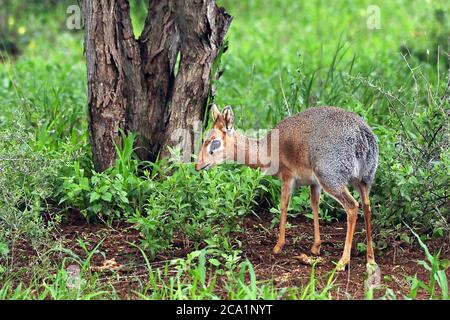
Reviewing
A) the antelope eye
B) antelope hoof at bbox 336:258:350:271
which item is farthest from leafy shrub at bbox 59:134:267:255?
antelope hoof at bbox 336:258:350:271

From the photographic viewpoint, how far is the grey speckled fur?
5.23 metres

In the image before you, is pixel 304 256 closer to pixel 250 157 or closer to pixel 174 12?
pixel 250 157

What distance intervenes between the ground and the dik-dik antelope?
0.14 meters

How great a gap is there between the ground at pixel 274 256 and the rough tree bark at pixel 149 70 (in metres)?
0.65

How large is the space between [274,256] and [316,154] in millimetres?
658

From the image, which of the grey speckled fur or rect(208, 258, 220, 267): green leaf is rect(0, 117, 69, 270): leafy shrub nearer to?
rect(208, 258, 220, 267): green leaf

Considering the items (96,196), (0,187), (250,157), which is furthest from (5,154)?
(250,157)

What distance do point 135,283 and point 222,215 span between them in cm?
71

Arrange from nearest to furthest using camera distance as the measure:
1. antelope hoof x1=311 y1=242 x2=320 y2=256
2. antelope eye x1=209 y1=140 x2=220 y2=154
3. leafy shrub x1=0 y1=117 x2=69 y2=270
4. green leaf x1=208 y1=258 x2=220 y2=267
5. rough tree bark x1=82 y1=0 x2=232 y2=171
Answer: green leaf x1=208 y1=258 x2=220 y2=267, leafy shrub x1=0 y1=117 x2=69 y2=270, antelope hoof x1=311 y1=242 x2=320 y2=256, antelope eye x1=209 y1=140 x2=220 y2=154, rough tree bark x1=82 y1=0 x2=232 y2=171

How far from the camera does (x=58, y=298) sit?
180 inches

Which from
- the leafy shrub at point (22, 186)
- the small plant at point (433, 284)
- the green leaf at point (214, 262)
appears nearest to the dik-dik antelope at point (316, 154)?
the small plant at point (433, 284)

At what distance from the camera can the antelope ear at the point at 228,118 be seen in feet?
18.3

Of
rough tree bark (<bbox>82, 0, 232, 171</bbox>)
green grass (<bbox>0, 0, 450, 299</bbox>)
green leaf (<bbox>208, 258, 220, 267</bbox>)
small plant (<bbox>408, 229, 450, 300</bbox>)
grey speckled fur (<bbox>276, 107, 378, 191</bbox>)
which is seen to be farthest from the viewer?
rough tree bark (<bbox>82, 0, 232, 171</bbox>)

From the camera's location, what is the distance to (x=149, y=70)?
6.27 metres
